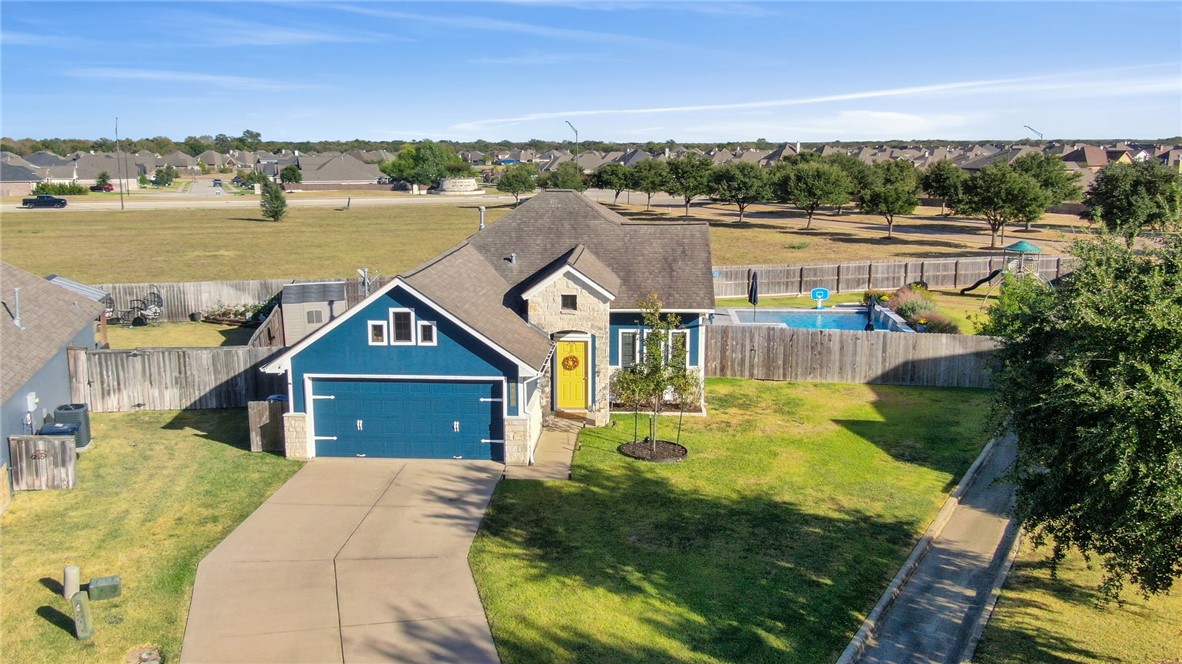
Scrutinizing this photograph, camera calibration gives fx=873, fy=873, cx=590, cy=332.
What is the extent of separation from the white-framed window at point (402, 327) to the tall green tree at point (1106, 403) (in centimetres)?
1192

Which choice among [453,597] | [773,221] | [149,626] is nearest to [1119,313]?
[453,597]

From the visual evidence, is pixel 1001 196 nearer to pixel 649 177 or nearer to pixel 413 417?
pixel 649 177

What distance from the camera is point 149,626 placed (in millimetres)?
12492

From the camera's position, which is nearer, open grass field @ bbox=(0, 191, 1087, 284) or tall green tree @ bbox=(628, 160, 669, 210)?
open grass field @ bbox=(0, 191, 1087, 284)

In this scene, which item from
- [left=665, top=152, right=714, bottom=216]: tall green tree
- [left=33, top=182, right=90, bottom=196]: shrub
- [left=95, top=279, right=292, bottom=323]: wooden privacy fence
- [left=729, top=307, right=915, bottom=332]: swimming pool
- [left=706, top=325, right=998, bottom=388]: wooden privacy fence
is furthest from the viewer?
[left=33, top=182, right=90, bottom=196]: shrub

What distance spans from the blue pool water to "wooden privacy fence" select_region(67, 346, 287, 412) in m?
19.2

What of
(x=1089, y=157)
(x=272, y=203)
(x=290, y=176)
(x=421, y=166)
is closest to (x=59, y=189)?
(x=290, y=176)

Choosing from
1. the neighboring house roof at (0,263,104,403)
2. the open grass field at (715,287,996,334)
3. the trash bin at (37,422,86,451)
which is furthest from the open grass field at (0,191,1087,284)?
the trash bin at (37,422,86,451)

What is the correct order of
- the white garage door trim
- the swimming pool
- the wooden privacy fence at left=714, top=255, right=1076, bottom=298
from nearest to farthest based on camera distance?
1. the white garage door trim
2. the swimming pool
3. the wooden privacy fence at left=714, top=255, right=1076, bottom=298

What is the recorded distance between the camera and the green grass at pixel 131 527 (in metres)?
12.4

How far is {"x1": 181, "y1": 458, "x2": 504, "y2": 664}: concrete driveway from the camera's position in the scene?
12.0m

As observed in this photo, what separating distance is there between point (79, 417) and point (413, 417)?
7.74 m

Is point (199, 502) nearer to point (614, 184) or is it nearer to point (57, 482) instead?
point (57, 482)

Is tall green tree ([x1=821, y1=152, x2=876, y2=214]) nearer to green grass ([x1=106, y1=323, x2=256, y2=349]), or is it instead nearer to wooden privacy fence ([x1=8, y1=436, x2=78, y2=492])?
green grass ([x1=106, y1=323, x2=256, y2=349])
